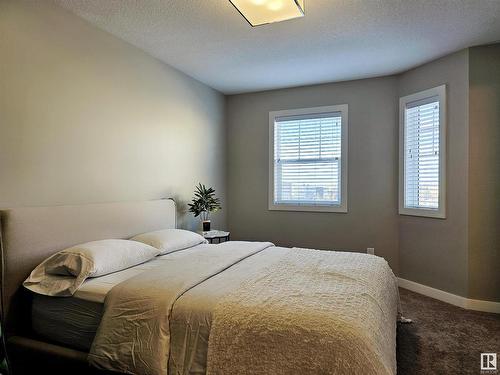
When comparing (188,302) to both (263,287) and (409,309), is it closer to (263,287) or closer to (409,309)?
(263,287)

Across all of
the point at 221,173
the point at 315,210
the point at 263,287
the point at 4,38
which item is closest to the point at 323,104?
the point at 315,210

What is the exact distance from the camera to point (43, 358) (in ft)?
6.45

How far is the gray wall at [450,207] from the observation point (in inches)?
132

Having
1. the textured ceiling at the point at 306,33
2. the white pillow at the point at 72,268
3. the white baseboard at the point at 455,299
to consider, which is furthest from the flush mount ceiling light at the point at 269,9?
the white baseboard at the point at 455,299

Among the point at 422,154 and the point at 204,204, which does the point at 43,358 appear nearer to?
the point at 204,204

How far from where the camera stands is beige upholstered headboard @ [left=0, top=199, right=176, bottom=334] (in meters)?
2.06

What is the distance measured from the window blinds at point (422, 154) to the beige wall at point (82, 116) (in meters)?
2.70

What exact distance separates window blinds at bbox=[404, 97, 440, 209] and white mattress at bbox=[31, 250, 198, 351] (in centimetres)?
333

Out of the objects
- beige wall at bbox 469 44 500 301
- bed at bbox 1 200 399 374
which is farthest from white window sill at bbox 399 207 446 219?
bed at bbox 1 200 399 374

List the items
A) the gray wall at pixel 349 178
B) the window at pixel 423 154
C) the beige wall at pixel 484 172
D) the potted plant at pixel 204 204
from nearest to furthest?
the beige wall at pixel 484 172 < the window at pixel 423 154 < the potted plant at pixel 204 204 < the gray wall at pixel 349 178

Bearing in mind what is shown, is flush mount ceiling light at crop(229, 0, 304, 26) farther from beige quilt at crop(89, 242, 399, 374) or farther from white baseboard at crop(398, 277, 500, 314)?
white baseboard at crop(398, 277, 500, 314)

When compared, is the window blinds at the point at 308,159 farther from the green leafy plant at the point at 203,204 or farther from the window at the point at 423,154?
the green leafy plant at the point at 203,204

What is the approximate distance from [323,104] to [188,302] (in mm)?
3490

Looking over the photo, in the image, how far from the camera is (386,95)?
4145 millimetres
